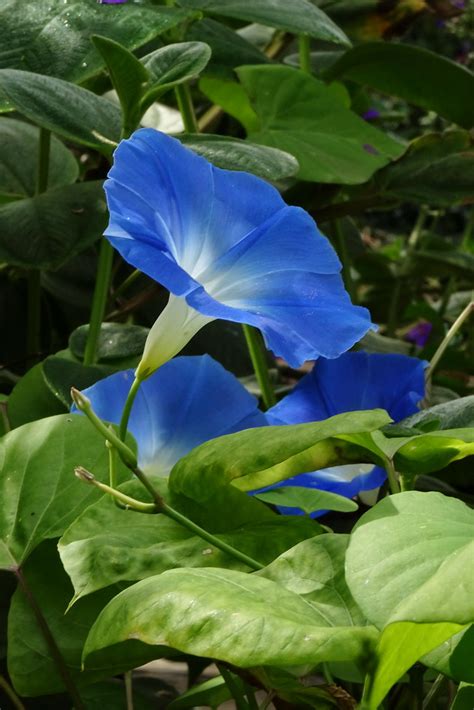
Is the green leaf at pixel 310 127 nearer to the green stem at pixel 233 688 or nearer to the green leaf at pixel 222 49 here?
the green leaf at pixel 222 49

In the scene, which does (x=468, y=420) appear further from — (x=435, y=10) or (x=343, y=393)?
(x=435, y=10)

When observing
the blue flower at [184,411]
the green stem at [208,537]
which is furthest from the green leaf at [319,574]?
the blue flower at [184,411]

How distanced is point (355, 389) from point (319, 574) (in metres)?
0.24

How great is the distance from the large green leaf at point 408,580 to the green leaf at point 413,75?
0.66m

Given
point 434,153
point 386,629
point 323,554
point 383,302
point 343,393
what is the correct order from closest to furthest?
point 386,629 < point 323,554 < point 343,393 < point 434,153 < point 383,302

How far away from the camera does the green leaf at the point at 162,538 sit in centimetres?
42

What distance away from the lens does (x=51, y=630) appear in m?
0.49

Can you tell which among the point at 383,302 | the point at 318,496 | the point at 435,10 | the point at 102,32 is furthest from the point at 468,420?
the point at 383,302

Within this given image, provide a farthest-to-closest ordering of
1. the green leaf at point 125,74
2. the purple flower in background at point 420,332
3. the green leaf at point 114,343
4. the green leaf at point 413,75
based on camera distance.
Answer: the purple flower in background at point 420,332
the green leaf at point 413,75
the green leaf at point 114,343
the green leaf at point 125,74

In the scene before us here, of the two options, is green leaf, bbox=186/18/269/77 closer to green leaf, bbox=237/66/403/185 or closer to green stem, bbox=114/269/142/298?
green leaf, bbox=237/66/403/185

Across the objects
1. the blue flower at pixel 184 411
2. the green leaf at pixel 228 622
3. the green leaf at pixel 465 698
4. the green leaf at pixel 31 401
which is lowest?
the green leaf at pixel 31 401

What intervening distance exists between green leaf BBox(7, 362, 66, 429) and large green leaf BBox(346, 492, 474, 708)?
328mm

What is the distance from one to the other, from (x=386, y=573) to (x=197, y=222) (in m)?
0.21

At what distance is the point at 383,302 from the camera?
4.72 feet
